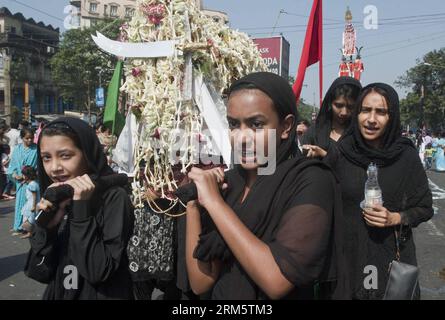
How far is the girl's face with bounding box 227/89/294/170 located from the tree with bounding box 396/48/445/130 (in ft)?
164

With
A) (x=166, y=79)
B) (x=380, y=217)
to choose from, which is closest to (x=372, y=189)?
(x=380, y=217)

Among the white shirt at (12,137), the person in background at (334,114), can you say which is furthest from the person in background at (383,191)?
the white shirt at (12,137)

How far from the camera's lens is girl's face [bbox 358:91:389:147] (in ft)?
7.89

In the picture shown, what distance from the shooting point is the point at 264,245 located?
1.37 m

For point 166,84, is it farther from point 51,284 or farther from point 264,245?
point 264,245

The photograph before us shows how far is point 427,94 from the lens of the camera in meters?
51.1

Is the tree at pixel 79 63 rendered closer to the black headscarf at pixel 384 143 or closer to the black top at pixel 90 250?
the black headscarf at pixel 384 143

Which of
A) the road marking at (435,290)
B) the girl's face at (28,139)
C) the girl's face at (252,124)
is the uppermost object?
the girl's face at (28,139)

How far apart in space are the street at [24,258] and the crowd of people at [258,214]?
2.34 m

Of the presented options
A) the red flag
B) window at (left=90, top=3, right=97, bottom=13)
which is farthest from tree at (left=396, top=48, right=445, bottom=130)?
the red flag

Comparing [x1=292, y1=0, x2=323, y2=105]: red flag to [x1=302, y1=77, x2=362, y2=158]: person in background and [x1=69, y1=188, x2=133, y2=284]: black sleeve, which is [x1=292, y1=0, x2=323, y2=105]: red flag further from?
[x1=69, y1=188, x2=133, y2=284]: black sleeve

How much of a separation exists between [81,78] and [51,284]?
114ft

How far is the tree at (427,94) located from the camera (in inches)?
1938
